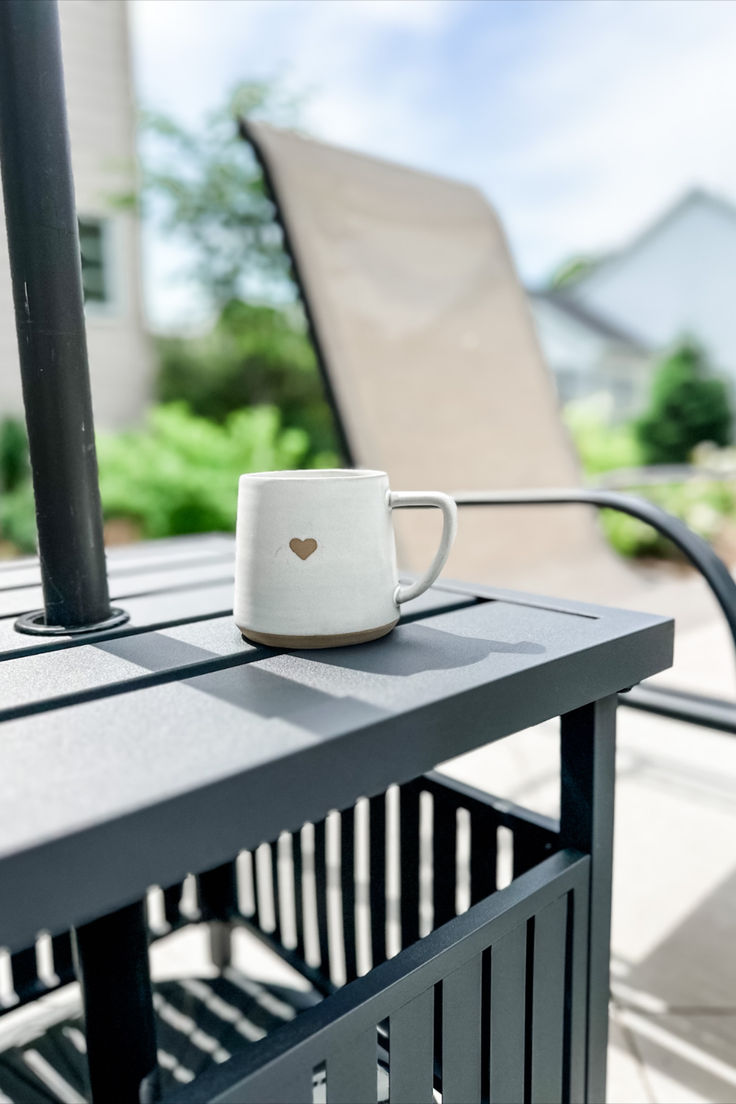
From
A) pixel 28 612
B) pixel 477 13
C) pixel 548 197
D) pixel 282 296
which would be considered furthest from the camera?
pixel 548 197

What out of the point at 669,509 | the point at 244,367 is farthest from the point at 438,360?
the point at 244,367

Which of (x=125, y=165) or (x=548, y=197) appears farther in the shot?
(x=548, y=197)

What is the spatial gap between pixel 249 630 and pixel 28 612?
234 mm

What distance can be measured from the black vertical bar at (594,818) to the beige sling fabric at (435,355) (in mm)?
880

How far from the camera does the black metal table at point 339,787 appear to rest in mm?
288

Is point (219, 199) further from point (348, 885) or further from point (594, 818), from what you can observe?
point (594, 818)

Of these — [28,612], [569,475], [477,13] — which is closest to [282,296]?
[477,13]

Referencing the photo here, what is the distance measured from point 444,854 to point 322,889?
20cm

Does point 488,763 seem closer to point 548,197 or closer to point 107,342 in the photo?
point 107,342

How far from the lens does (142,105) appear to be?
733 cm

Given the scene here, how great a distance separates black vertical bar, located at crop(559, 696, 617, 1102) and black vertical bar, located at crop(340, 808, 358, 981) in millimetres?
283

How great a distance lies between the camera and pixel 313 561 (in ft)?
1.50

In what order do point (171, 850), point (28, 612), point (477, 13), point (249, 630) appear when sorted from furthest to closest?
point (477, 13)
point (28, 612)
point (249, 630)
point (171, 850)

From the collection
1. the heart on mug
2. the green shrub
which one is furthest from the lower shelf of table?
the green shrub
